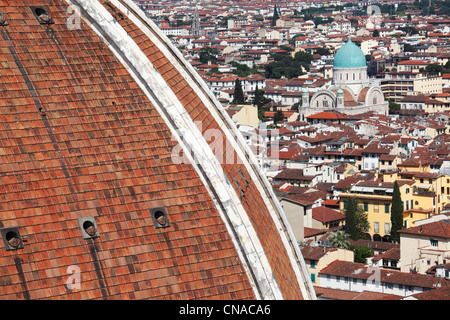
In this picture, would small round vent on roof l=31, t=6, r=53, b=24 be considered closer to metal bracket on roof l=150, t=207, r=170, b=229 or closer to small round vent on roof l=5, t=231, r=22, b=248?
metal bracket on roof l=150, t=207, r=170, b=229

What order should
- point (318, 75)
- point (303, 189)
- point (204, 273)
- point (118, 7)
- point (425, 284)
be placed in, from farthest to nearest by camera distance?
point (318, 75)
point (303, 189)
point (425, 284)
point (118, 7)
point (204, 273)

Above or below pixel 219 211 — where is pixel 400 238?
below

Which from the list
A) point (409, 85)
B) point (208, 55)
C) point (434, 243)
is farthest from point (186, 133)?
point (208, 55)

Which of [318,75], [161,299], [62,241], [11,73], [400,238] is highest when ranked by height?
[11,73]

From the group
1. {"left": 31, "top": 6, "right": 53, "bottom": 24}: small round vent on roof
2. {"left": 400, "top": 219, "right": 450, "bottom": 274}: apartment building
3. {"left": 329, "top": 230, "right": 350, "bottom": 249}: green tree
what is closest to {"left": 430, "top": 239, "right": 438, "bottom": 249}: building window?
{"left": 400, "top": 219, "right": 450, "bottom": 274}: apartment building

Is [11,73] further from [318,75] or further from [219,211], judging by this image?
[318,75]

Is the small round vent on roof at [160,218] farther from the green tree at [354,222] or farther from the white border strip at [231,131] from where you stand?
the green tree at [354,222]

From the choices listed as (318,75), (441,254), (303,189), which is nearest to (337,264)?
(441,254)

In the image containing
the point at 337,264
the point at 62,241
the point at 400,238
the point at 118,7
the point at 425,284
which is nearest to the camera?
the point at 62,241
